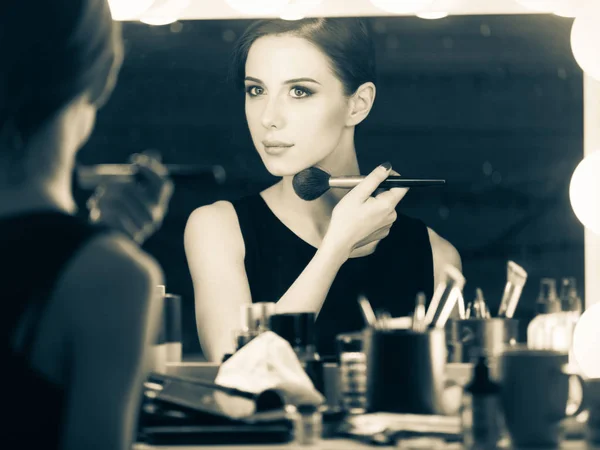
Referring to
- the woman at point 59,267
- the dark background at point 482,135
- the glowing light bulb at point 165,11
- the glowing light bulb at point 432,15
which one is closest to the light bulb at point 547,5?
the dark background at point 482,135

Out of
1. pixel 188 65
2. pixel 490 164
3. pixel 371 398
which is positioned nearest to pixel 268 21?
pixel 188 65

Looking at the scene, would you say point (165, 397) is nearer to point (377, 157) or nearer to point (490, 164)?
point (377, 157)

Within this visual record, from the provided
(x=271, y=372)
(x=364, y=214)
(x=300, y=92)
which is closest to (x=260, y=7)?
(x=300, y=92)

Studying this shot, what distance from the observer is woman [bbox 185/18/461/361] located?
4.52 feet

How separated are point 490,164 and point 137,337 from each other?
36.4 inches

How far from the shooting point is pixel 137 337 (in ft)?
2.11

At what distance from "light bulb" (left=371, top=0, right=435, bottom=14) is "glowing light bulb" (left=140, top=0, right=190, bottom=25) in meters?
0.35

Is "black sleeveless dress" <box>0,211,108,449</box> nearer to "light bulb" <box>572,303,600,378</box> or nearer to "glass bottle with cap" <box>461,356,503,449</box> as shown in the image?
"glass bottle with cap" <box>461,356,503,449</box>

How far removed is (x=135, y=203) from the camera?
88 cm

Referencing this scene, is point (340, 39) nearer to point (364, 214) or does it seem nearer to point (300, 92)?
point (300, 92)

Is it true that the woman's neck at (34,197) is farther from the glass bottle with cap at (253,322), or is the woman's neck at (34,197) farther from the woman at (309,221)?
the woman at (309,221)

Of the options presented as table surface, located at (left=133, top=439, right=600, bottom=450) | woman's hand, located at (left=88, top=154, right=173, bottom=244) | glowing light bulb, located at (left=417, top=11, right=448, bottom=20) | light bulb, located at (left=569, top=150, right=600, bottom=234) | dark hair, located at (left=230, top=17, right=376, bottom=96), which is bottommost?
table surface, located at (left=133, top=439, right=600, bottom=450)

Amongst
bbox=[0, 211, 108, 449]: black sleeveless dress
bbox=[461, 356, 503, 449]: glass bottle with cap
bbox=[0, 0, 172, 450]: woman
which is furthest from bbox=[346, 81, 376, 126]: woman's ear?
bbox=[0, 211, 108, 449]: black sleeveless dress

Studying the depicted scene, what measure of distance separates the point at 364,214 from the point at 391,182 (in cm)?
7
